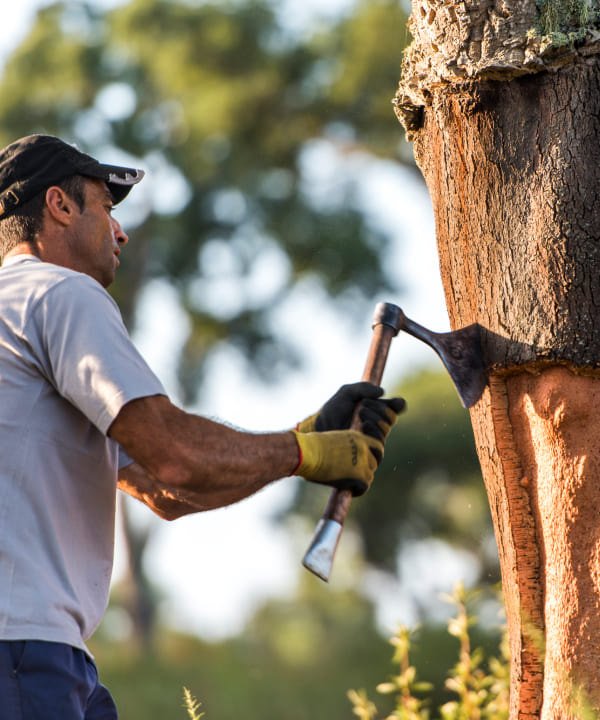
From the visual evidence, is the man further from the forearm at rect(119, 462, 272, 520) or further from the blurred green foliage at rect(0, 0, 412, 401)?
the blurred green foliage at rect(0, 0, 412, 401)

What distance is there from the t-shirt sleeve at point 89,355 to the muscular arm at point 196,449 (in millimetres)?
35

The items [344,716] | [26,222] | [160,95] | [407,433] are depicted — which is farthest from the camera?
[160,95]

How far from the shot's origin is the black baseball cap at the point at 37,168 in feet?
7.27

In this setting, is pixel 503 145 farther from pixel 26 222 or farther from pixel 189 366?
pixel 189 366

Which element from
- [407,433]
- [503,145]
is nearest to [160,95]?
[407,433]

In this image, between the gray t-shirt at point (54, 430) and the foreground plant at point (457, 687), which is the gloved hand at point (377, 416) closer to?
the gray t-shirt at point (54, 430)

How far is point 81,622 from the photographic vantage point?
193 cm

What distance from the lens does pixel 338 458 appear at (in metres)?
2.16

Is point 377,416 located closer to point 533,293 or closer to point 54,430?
point 533,293

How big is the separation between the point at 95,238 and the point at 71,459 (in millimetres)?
583

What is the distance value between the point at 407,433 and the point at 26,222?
398 inches

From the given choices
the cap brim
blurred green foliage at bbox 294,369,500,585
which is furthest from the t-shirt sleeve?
blurred green foliage at bbox 294,369,500,585

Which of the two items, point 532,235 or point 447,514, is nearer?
point 532,235

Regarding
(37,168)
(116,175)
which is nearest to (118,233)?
(116,175)
